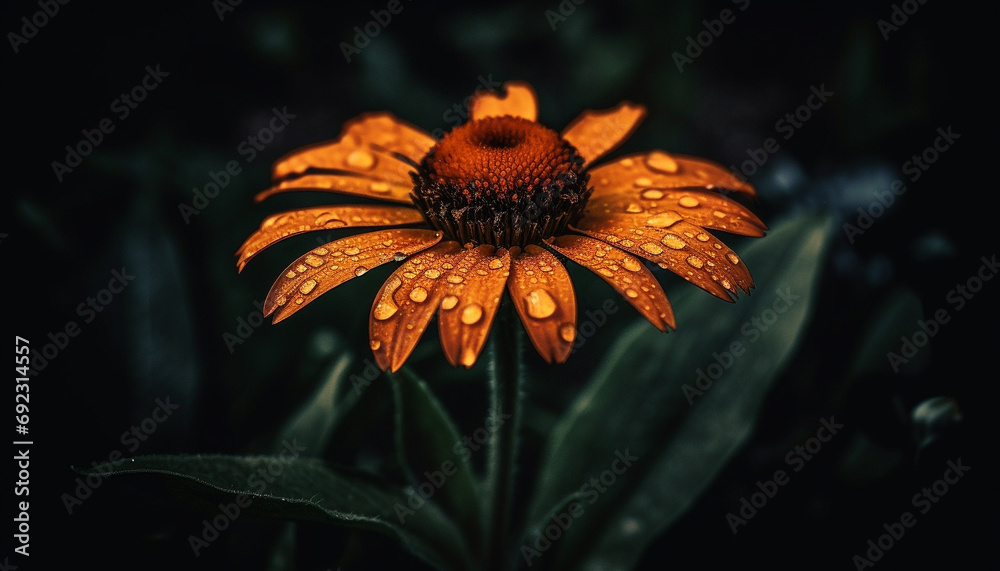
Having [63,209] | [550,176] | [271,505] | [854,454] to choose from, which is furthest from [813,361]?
[63,209]

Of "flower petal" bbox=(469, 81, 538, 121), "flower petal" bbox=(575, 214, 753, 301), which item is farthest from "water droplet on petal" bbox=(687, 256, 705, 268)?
"flower petal" bbox=(469, 81, 538, 121)

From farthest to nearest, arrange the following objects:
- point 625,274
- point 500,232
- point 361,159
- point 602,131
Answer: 1. point 602,131
2. point 361,159
3. point 500,232
4. point 625,274

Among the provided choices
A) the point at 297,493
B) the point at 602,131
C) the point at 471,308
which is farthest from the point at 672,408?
the point at 297,493

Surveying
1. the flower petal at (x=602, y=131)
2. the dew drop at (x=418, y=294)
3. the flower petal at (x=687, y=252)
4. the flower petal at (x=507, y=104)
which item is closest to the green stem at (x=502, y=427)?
the dew drop at (x=418, y=294)

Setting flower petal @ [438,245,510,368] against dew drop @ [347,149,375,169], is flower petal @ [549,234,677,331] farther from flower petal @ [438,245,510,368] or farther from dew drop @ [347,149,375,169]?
dew drop @ [347,149,375,169]

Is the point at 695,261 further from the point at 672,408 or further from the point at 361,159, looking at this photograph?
the point at 361,159

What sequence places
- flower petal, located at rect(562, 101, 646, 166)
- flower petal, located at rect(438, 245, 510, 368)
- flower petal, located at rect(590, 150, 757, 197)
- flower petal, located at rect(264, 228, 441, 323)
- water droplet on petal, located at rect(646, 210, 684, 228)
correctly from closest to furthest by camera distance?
1. flower petal, located at rect(438, 245, 510, 368)
2. flower petal, located at rect(264, 228, 441, 323)
3. water droplet on petal, located at rect(646, 210, 684, 228)
4. flower petal, located at rect(590, 150, 757, 197)
5. flower petal, located at rect(562, 101, 646, 166)

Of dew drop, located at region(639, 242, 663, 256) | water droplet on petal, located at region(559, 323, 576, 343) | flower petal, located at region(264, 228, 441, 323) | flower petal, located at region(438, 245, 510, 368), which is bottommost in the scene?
flower petal, located at region(264, 228, 441, 323)
